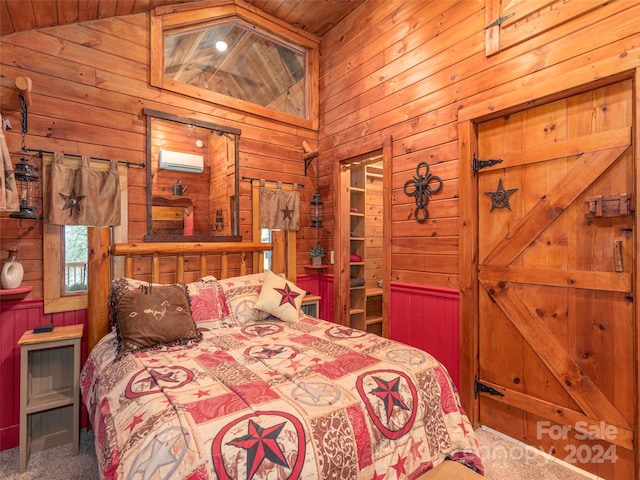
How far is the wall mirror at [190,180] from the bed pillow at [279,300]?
756 millimetres

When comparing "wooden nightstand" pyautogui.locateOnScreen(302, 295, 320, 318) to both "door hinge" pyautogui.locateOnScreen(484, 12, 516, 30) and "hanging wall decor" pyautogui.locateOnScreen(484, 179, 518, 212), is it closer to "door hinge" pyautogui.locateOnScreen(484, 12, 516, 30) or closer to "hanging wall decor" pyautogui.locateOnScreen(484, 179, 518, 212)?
"hanging wall decor" pyautogui.locateOnScreen(484, 179, 518, 212)

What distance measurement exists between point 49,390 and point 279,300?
1.65 meters

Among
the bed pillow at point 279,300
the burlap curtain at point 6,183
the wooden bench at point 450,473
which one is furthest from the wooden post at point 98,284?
the wooden bench at point 450,473

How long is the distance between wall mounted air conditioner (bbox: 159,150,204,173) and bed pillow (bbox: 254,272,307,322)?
121 cm

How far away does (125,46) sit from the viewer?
8.70ft

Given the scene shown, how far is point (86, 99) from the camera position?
8.16ft

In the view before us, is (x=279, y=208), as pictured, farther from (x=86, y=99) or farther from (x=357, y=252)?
(x=86, y=99)

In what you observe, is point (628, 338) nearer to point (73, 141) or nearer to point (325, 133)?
point (325, 133)

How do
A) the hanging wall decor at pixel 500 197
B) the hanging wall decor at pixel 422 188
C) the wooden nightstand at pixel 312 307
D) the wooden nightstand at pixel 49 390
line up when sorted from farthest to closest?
the wooden nightstand at pixel 312 307 → the hanging wall decor at pixel 422 188 → the hanging wall decor at pixel 500 197 → the wooden nightstand at pixel 49 390

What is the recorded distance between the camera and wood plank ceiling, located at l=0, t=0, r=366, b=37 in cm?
211

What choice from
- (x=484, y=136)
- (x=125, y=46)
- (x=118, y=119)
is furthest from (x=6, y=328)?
(x=484, y=136)

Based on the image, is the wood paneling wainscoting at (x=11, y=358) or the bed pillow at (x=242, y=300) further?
the bed pillow at (x=242, y=300)

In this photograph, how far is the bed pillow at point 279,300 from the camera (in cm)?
256

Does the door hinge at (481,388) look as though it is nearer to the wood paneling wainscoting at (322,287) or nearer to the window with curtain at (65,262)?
the wood paneling wainscoting at (322,287)
